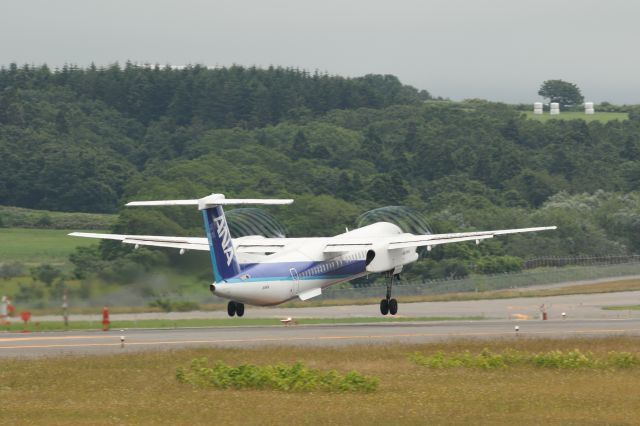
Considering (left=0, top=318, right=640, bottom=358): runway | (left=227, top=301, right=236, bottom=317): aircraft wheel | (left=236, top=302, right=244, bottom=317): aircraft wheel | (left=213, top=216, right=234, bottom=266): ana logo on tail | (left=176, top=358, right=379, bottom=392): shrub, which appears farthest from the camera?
(left=236, top=302, right=244, bottom=317): aircraft wheel

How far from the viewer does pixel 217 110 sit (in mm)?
197625

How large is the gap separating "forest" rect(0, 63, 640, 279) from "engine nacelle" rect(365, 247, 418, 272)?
466 inches

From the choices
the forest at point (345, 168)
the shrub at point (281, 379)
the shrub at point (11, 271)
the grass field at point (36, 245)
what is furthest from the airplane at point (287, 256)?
the grass field at point (36, 245)

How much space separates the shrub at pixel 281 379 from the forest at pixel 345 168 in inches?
1107

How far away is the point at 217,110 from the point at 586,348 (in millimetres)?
157726

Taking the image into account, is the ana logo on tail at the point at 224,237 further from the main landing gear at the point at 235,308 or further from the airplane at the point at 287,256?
the main landing gear at the point at 235,308

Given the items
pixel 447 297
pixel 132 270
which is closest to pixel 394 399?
pixel 132 270

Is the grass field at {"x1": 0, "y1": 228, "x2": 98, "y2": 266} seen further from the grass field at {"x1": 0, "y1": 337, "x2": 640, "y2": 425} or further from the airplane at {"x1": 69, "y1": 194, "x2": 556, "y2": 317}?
the grass field at {"x1": 0, "y1": 337, "x2": 640, "y2": 425}

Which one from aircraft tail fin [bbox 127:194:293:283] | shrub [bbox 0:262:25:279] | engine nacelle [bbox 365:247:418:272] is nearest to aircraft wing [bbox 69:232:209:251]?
shrub [bbox 0:262:25:279]

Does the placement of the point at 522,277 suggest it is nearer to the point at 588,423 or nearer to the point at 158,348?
the point at 158,348

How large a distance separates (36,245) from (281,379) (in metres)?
59.4

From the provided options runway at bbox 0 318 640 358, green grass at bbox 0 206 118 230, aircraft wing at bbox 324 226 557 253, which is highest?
green grass at bbox 0 206 118 230

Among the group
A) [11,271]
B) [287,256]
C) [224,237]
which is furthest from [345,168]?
[224,237]

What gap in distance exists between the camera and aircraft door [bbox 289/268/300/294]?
174ft
